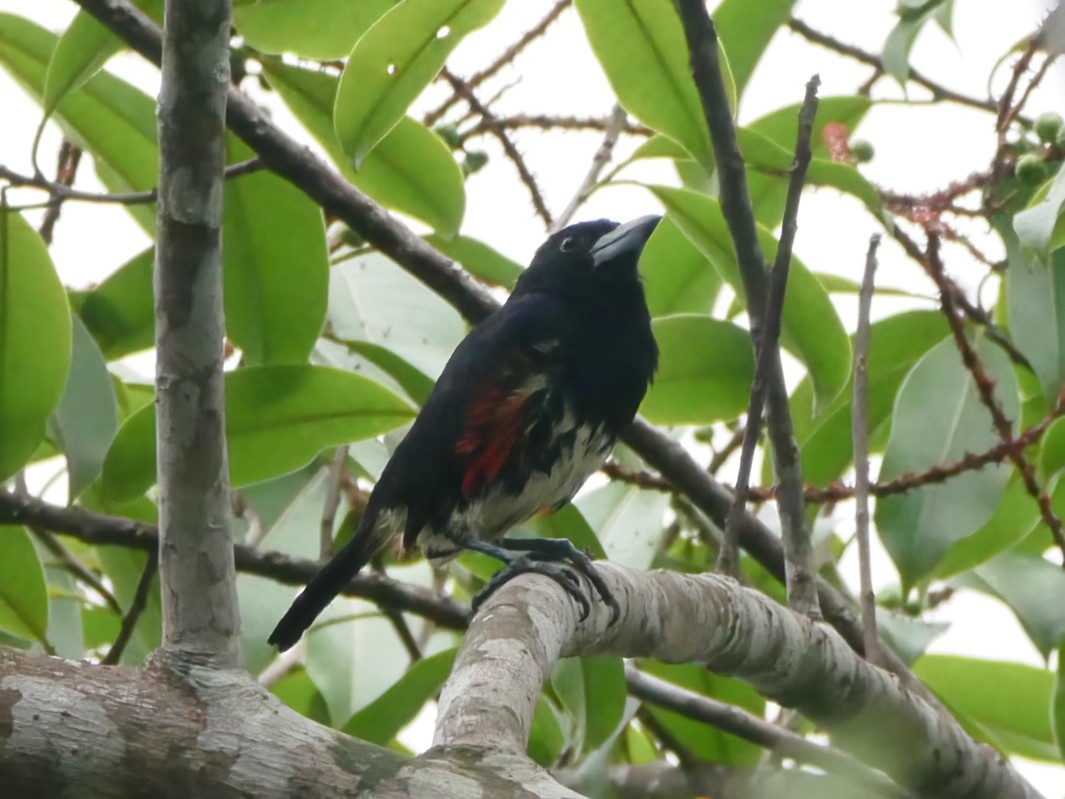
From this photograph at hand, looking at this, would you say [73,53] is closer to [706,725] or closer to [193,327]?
[193,327]

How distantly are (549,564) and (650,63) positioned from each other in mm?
932

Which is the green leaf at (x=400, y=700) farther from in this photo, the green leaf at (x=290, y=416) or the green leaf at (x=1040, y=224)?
the green leaf at (x=1040, y=224)

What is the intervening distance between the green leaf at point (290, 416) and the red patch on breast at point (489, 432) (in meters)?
0.16

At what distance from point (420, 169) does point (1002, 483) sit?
4.25 feet

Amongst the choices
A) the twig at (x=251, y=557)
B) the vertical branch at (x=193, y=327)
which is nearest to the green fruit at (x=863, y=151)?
the twig at (x=251, y=557)

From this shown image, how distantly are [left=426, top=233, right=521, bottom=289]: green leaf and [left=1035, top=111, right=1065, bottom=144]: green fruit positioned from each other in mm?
1179

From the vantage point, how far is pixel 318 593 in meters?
2.46

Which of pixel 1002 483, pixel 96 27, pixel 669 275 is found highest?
pixel 669 275

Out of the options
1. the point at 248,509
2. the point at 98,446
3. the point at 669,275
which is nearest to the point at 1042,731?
the point at 669,275

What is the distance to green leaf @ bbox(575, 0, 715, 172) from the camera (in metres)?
2.44

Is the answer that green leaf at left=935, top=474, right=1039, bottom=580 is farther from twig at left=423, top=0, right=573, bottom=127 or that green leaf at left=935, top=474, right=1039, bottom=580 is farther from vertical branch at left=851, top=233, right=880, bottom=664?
twig at left=423, top=0, right=573, bottom=127

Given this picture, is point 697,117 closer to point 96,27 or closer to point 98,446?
point 96,27

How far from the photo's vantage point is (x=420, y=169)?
8.99 ft

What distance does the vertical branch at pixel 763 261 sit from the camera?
2.03 meters
